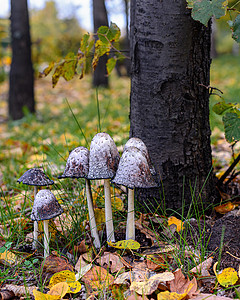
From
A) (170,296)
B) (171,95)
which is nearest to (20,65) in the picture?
(171,95)

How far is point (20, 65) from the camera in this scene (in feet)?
20.1

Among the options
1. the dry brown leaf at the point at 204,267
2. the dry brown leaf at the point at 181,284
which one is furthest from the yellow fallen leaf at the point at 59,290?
the dry brown leaf at the point at 204,267

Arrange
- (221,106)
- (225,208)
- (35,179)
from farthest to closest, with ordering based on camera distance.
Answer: (225,208) < (221,106) < (35,179)

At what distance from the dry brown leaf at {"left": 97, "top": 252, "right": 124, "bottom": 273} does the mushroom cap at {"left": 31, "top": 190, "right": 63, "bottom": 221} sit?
0.35m

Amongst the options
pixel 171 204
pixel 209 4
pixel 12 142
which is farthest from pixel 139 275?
pixel 12 142

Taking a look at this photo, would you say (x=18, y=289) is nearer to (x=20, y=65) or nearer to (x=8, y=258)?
(x=8, y=258)

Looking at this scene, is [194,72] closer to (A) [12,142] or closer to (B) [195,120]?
(B) [195,120]

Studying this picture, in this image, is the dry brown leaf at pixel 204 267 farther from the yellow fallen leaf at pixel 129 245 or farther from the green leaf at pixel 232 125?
the green leaf at pixel 232 125

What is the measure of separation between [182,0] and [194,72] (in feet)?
1.33

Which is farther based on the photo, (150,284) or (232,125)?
(232,125)

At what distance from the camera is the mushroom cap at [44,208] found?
1633 mm

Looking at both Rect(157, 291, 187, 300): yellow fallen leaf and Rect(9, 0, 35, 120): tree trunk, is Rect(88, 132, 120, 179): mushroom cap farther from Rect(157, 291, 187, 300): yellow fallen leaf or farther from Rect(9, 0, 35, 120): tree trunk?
Rect(9, 0, 35, 120): tree trunk

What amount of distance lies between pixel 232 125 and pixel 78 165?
95 cm

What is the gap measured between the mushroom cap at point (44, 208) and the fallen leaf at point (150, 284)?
54 cm
